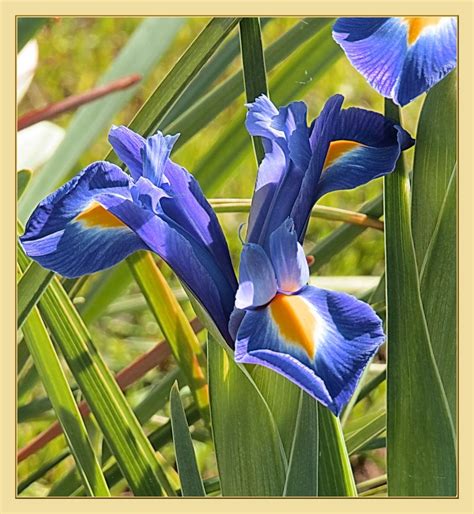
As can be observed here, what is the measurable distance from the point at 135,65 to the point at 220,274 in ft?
1.41

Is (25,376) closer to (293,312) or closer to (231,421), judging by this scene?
(231,421)

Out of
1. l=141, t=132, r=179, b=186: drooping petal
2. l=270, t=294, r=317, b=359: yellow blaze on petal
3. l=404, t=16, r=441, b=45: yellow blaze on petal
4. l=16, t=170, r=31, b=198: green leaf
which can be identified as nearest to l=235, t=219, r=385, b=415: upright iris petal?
l=270, t=294, r=317, b=359: yellow blaze on petal

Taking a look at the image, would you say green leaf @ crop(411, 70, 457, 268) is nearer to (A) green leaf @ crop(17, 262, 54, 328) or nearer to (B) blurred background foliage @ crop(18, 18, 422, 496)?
(B) blurred background foliage @ crop(18, 18, 422, 496)

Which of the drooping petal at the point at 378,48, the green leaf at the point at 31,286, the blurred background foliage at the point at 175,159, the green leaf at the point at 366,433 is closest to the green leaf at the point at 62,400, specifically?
the green leaf at the point at 31,286

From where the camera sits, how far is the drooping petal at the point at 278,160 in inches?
26.7

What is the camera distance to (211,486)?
2.83 feet

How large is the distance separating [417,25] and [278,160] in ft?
0.54

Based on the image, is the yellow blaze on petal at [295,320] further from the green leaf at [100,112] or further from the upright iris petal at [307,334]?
the green leaf at [100,112]

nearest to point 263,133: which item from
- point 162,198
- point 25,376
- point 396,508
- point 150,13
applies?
point 162,198

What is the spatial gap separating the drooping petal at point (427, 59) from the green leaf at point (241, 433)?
242 mm

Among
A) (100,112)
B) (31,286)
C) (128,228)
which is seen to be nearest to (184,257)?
(128,228)

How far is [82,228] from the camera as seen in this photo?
0.67 m

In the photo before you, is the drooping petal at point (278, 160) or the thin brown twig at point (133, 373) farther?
the thin brown twig at point (133, 373)

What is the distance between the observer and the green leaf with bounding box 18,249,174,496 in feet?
2.50
